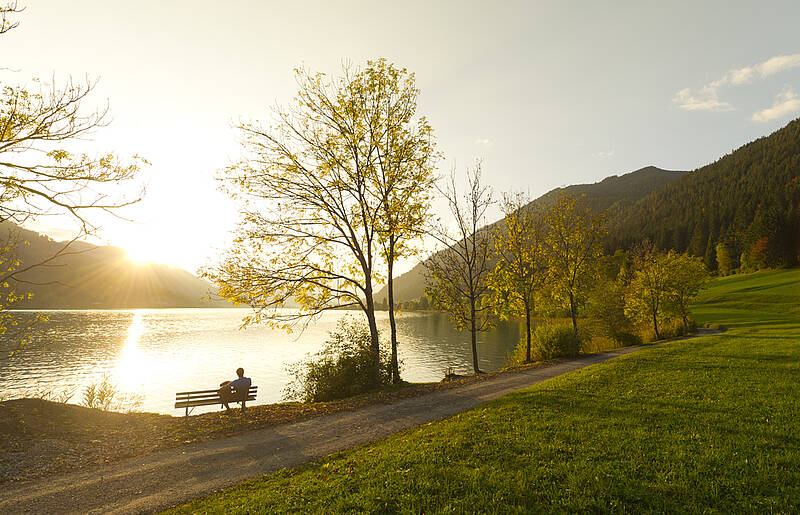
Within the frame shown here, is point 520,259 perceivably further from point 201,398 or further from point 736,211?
point 736,211

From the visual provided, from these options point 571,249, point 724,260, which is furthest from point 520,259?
point 724,260

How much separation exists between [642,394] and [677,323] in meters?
41.2

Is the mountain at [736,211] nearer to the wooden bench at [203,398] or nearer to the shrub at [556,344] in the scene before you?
the shrub at [556,344]

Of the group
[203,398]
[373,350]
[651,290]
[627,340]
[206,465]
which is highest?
[651,290]

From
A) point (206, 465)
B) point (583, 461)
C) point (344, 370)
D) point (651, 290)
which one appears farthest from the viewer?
point (651, 290)

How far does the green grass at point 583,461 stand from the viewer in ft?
20.1

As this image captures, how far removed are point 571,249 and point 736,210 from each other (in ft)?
503

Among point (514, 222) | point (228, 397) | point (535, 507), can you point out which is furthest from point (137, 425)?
point (514, 222)

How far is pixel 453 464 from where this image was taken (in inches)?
310

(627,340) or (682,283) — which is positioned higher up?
(682,283)

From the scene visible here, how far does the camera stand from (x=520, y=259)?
97.5 feet

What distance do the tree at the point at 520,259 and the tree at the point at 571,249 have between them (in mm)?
1259

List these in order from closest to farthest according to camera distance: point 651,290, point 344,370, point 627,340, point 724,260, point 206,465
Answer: point 206,465
point 344,370
point 627,340
point 651,290
point 724,260

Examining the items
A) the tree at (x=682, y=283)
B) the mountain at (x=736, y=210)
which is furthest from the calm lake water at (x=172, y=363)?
the mountain at (x=736, y=210)
